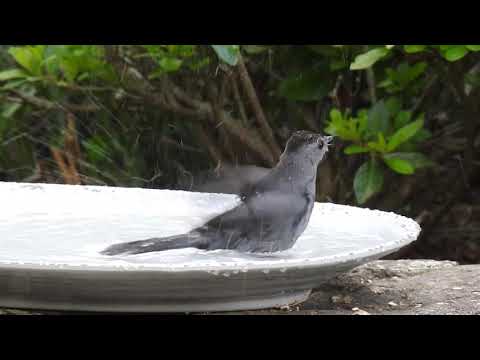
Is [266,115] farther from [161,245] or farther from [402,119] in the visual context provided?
[161,245]

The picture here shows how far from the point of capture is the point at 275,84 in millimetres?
2566

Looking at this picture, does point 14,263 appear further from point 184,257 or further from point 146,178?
point 146,178

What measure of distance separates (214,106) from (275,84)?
0.23m

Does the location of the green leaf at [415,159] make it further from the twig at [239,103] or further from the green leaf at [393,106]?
the twig at [239,103]

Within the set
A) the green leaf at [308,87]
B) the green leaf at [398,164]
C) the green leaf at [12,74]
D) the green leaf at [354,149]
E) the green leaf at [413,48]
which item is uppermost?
the green leaf at [413,48]

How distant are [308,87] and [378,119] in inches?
8.7

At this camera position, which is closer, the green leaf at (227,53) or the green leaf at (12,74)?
the green leaf at (227,53)

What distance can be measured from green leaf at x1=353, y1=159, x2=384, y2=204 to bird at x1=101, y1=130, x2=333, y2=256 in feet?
2.29

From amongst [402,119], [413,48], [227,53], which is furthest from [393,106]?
[227,53]

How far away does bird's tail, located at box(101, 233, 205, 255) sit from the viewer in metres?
1.56

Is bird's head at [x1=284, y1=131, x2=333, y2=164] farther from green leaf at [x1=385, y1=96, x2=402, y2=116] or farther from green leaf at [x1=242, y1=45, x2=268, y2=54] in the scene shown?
green leaf at [x1=242, y1=45, x2=268, y2=54]

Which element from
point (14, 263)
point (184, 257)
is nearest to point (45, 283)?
point (14, 263)

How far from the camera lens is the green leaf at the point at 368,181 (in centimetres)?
230

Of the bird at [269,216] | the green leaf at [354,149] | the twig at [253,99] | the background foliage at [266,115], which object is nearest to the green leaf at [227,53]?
the background foliage at [266,115]
